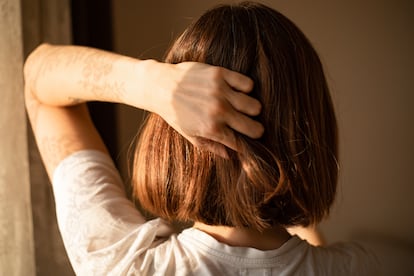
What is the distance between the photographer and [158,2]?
144 cm

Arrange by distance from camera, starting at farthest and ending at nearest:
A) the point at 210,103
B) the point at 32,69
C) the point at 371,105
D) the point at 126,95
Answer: the point at 371,105
the point at 32,69
the point at 126,95
the point at 210,103

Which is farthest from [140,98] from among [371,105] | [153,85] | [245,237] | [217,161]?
[371,105]

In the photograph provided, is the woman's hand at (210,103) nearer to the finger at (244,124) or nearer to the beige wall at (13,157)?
the finger at (244,124)

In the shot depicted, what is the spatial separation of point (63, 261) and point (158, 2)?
953 millimetres

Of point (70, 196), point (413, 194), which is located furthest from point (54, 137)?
point (413, 194)

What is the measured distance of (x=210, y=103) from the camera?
49cm

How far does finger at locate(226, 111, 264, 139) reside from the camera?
500 millimetres

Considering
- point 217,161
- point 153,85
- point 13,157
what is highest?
point 153,85

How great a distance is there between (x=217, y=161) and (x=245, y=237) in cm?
14

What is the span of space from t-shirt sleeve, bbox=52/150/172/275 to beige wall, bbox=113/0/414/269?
35.8 inches

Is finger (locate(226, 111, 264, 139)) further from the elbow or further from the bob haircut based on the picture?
the elbow

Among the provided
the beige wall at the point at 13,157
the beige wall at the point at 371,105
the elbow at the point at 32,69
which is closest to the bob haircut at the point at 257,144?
the elbow at the point at 32,69

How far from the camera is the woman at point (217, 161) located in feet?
1.72

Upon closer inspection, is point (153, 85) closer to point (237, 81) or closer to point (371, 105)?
point (237, 81)
